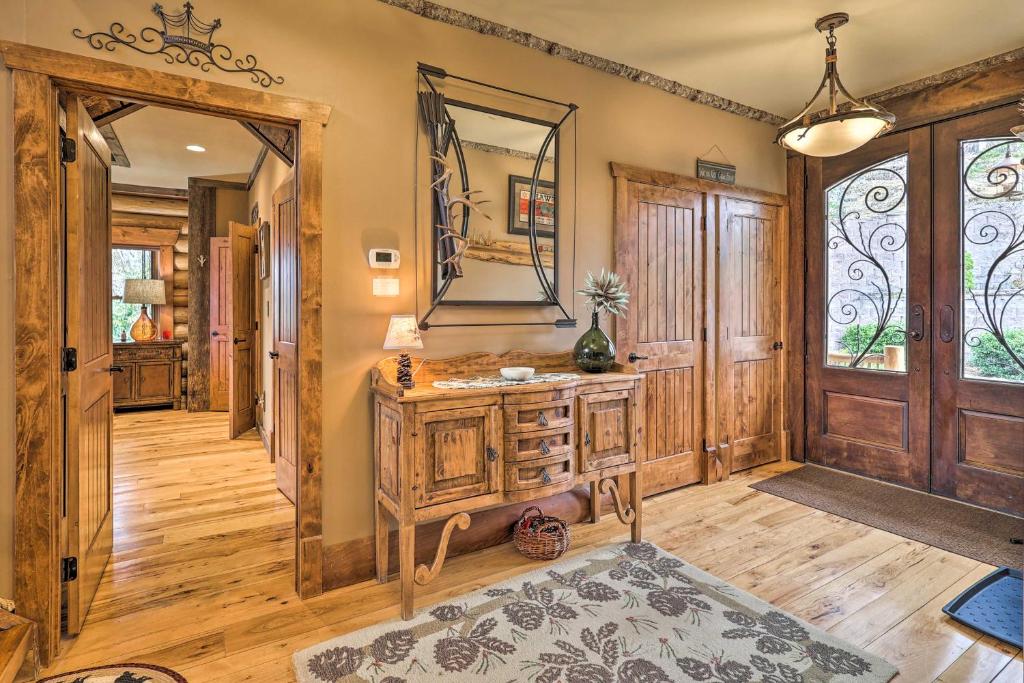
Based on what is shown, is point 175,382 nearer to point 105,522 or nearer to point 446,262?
point 105,522

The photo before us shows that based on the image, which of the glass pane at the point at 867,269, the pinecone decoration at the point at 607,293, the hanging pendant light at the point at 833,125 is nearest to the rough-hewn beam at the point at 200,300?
the pinecone decoration at the point at 607,293

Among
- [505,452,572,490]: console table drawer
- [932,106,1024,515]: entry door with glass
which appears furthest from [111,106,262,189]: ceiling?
[932,106,1024,515]: entry door with glass

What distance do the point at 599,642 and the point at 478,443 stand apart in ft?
2.97

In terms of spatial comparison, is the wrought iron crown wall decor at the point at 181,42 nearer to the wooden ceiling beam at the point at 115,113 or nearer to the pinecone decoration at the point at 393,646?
the wooden ceiling beam at the point at 115,113

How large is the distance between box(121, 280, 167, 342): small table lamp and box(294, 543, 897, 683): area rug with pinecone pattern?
6.49m

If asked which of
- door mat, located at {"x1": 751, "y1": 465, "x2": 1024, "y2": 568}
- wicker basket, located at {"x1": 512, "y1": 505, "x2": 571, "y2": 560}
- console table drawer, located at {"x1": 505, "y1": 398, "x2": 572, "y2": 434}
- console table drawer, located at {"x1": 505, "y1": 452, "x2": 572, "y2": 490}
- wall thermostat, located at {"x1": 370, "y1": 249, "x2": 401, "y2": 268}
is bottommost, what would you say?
door mat, located at {"x1": 751, "y1": 465, "x2": 1024, "y2": 568}

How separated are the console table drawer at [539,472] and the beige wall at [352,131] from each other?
2.34 feet

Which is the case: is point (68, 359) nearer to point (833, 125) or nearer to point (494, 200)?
point (494, 200)

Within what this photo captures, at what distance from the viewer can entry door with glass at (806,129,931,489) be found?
3.64 metres

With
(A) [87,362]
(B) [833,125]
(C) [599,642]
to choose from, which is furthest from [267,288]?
(B) [833,125]

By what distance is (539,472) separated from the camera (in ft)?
8.12

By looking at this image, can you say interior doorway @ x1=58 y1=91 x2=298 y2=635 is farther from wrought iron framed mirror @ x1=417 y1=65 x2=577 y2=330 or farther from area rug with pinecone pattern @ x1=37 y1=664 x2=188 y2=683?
wrought iron framed mirror @ x1=417 y1=65 x2=577 y2=330

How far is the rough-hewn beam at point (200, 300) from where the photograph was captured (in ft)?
21.2

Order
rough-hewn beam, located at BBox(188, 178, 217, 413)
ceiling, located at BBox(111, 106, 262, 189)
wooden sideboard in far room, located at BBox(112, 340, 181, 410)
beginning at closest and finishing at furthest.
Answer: ceiling, located at BBox(111, 106, 262, 189) → rough-hewn beam, located at BBox(188, 178, 217, 413) → wooden sideboard in far room, located at BBox(112, 340, 181, 410)
